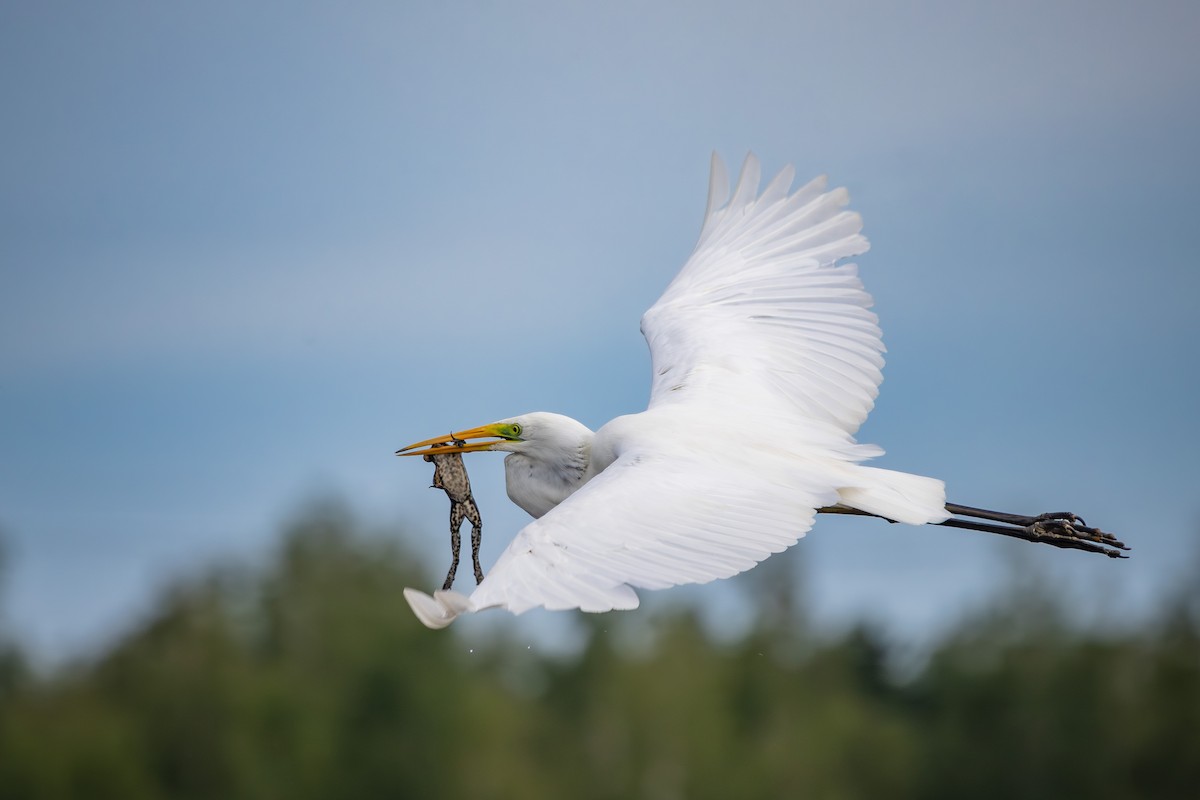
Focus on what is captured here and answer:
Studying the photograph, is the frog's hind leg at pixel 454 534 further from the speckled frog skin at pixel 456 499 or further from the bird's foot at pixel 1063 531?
the bird's foot at pixel 1063 531

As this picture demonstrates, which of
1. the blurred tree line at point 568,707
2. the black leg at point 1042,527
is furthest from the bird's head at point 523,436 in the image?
the blurred tree line at point 568,707

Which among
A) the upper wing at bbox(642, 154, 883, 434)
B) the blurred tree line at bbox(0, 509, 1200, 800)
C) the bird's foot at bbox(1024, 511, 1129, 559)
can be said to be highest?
the upper wing at bbox(642, 154, 883, 434)

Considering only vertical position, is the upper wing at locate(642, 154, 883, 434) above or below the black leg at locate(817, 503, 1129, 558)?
above

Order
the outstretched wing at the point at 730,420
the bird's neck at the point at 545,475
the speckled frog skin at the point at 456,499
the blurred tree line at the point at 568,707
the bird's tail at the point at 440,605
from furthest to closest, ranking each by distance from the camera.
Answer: the blurred tree line at the point at 568,707 < the bird's neck at the point at 545,475 < the speckled frog skin at the point at 456,499 < the outstretched wing at the point at 730,420 < the bird's tail at the point at 440,605

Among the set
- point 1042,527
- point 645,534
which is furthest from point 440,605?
point 1042,527

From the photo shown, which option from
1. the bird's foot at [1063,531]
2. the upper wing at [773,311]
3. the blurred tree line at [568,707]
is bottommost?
the blurred tree line at [568,707]

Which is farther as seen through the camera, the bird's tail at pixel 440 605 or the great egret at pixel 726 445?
the great egret at pixel 726 445

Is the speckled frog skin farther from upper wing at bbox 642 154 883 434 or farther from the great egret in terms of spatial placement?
upper wing at bbox 642 154 883 434

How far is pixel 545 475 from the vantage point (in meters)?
8.34

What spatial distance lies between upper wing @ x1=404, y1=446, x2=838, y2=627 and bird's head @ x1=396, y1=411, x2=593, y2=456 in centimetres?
77

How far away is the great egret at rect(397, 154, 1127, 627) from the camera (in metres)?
6.34

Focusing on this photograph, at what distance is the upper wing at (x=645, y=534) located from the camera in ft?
19.7

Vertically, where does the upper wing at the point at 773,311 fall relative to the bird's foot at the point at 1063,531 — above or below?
above

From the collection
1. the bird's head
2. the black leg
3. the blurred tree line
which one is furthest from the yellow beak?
the blurred tree line
